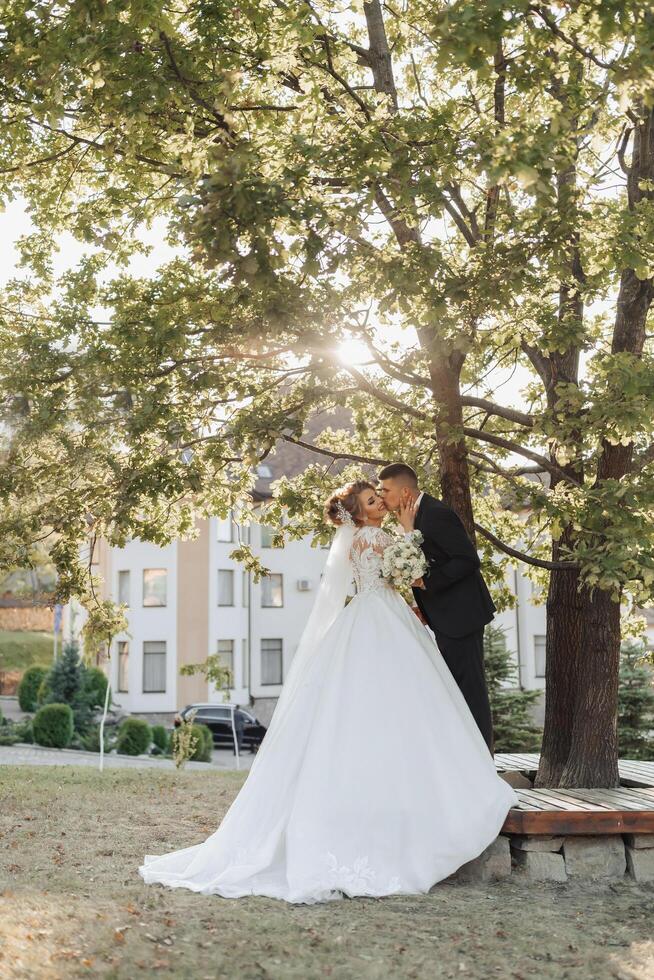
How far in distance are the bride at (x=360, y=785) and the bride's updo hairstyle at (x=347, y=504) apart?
924mm

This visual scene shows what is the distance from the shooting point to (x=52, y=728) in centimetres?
2866

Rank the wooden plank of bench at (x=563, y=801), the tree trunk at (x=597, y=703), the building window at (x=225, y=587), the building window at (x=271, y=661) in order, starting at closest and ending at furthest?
the wooden plank of bench at (x=563, y=801) < the tree trunk at (x=597, y=703) < the building window at (x=225, y=587) < the building window at (x=271, y=661)

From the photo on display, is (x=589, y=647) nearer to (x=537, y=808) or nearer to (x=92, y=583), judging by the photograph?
(x=537, y=808)

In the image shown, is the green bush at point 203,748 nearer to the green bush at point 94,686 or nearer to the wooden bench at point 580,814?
the green bush at point 94,686

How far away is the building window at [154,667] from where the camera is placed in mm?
41562

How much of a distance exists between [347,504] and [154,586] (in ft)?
115

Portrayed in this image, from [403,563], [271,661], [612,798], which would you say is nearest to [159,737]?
[271,661]

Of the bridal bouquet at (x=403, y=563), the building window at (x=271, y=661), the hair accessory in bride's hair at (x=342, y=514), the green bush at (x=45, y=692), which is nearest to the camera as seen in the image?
the bridal bouquet at (x=403, y=563)

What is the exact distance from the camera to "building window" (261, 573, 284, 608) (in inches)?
1743

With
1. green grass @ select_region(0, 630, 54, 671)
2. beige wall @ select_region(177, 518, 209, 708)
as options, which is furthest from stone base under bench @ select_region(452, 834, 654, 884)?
green grass @ select_region(0, 630, 54, 671)

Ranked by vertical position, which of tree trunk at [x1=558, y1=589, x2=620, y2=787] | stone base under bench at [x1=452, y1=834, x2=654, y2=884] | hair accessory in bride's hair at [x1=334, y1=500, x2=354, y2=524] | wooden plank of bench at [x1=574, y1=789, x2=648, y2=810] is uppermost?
hair accessory in bride's hair at [x1=334, y1=500, x2=354, y2=524]

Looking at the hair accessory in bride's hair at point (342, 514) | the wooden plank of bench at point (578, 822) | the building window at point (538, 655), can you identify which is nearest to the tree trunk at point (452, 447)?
the hair accessory in bride's hair at point (342, 514)

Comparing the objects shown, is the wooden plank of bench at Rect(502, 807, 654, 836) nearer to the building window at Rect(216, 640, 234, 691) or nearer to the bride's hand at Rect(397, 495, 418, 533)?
the bride's hand at Rect(397, 495, 418, 533)

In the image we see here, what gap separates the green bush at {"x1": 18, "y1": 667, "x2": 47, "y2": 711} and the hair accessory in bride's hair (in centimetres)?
3666
